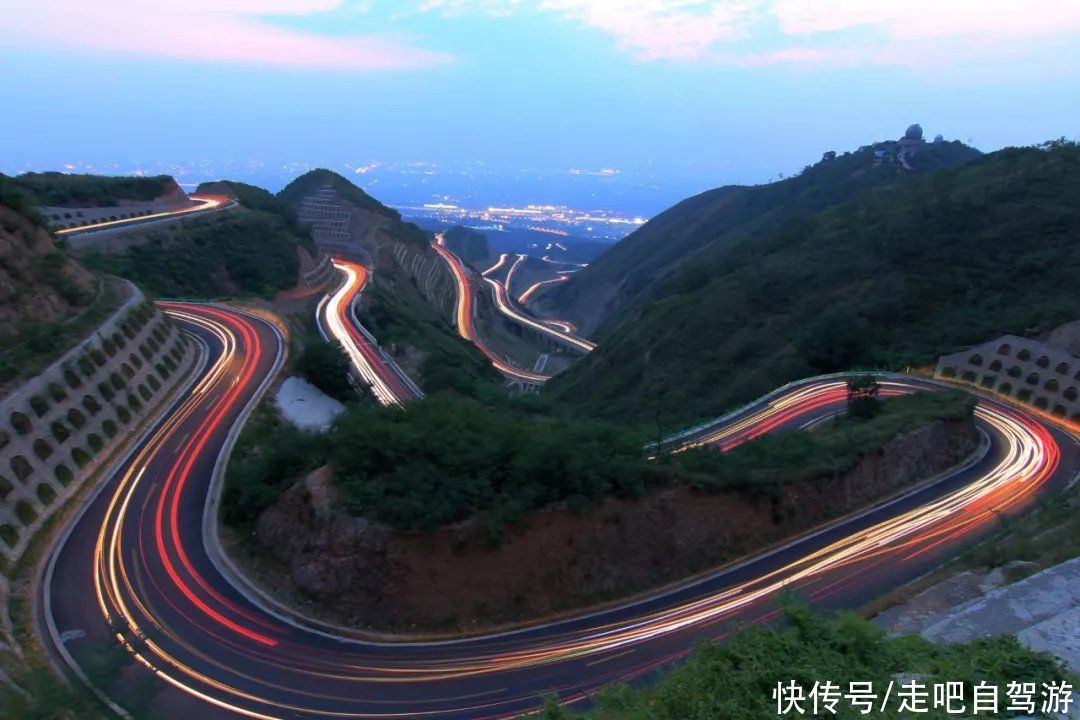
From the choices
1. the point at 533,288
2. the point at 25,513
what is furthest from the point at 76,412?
the point at 533,288

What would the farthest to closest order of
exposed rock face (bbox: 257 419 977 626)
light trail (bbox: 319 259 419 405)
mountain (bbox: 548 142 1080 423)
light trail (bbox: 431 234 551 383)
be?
light trail (bbox: 431 234 551 383), mountain (bbox: 548 142 1080 423), light trail (bbox: 319 259 419 405), exposed rock face (bbox: 257 419 977 626)

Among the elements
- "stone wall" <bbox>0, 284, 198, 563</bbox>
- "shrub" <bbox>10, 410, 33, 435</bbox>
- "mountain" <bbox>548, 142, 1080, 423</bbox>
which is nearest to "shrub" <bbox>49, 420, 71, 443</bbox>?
"stone wall" <bbox>0, 284, 198, 563</bbox>

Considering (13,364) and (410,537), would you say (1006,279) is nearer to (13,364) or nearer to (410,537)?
(410,537)

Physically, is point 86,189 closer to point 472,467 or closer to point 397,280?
point 397,280

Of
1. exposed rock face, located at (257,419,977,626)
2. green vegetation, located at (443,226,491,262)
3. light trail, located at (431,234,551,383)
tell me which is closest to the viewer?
exposed rock face, located at (257,419,977,626)

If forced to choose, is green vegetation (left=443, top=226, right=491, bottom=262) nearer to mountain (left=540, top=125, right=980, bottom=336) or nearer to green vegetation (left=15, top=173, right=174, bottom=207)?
mountain (left=540, top=125, right=980, bottom=336)

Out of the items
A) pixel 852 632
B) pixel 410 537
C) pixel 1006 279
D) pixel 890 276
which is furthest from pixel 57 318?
pixel 1006 279
